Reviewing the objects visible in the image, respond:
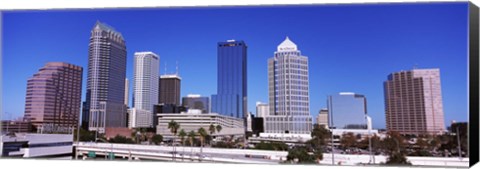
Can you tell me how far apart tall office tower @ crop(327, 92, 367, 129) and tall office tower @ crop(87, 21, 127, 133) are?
11.9 metres

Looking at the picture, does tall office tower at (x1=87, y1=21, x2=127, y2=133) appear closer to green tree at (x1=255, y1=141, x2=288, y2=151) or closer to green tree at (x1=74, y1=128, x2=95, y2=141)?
green tree at (x1=74, y1=128, x2=95, y2=141)

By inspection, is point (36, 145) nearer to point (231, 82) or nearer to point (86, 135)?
point (86, 135)

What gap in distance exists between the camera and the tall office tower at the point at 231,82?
24.0 metres

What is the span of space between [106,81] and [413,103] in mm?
16252

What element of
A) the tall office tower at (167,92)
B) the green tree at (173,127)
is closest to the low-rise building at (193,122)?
the green tree at (173,127)

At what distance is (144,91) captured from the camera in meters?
23.8

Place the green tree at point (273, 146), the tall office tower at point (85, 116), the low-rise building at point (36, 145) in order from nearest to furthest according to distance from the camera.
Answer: the low-rise building at point (36, 145)
the green tree at point (273, 146)
the tall office tower at point (85, 116)

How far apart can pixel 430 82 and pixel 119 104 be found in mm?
17312

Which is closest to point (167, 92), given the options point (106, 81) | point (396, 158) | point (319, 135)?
point (106, 81)

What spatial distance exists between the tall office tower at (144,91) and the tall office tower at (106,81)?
83 centimetres

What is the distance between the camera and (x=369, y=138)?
670 inches

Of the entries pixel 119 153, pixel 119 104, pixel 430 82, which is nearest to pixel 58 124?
pixel 119 153

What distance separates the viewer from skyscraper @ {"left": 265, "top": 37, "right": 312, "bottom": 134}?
20250 millimetres

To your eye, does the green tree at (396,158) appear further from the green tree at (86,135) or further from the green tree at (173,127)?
the green tree at (86,135)
